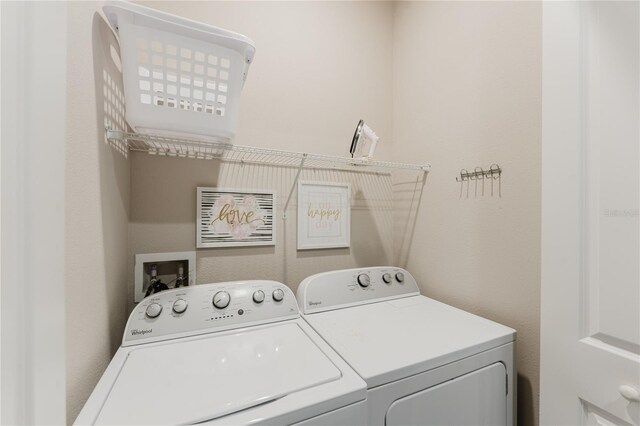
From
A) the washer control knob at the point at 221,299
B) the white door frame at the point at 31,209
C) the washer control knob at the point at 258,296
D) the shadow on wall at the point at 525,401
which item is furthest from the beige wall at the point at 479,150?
the white door frame at the point at 31,209

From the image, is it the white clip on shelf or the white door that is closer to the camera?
the white door

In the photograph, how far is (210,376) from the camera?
746 mm

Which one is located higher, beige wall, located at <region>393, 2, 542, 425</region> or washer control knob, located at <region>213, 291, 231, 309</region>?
beige wall, located at <region>393, 2, 542, 425</region>

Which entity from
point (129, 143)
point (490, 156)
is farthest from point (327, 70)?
point (129, 143)

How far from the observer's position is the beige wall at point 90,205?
2.13 ft

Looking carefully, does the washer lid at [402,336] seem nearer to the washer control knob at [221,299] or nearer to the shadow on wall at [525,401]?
the shadow on wall at [525,401]

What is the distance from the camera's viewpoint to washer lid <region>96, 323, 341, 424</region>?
62cm

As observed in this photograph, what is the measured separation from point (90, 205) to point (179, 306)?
0.48 m

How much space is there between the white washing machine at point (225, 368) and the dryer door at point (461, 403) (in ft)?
0.58

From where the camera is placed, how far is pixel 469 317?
3.85 ft

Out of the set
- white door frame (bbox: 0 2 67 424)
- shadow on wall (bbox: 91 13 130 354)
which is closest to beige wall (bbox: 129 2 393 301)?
shadow on wall (bbox: 91 13 130 354)

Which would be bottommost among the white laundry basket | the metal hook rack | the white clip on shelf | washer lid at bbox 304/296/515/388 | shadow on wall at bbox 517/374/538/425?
shadow on wall at bbox 517/374/538/425

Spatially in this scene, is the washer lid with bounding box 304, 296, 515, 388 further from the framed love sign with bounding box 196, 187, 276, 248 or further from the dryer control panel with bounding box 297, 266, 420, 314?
the framed love sign with bounding box 196, 187, 276, 248

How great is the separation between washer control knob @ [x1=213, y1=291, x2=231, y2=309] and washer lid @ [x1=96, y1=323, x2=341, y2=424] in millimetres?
119
